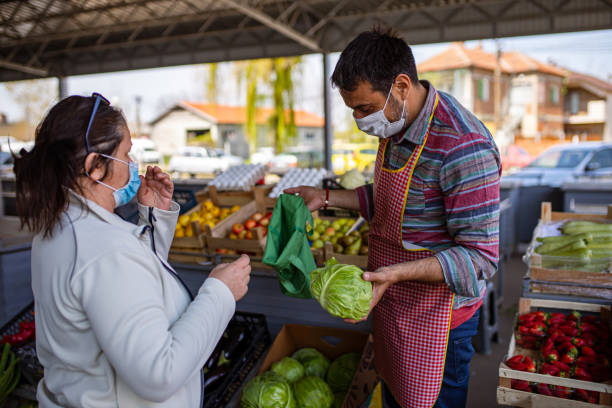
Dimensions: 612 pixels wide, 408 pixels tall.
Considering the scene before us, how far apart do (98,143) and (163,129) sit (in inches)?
1498

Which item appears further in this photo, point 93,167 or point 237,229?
point 237,229

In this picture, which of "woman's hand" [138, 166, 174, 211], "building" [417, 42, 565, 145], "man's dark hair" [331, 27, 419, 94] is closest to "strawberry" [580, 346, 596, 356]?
"man's dark hair" [331, 27, 419, 94]

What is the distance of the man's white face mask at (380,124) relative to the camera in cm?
165

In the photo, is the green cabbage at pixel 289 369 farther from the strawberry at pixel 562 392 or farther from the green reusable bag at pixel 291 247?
the strawberry at pixel 562 392

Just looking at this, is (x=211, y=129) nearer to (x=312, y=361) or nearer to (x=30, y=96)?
(x=30, y=96)

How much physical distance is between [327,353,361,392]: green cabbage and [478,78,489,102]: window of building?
102 feet

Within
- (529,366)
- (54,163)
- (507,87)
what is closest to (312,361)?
(529,366)

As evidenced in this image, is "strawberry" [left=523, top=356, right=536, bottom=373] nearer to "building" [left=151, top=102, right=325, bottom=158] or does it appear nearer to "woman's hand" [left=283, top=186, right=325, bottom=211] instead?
"woman's hand" [left=283, top=186, right=325, bottom=211]

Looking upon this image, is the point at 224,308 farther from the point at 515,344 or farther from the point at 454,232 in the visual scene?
the point at 515,344

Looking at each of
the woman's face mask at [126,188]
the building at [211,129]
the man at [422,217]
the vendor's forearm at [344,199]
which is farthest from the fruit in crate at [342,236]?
the building at [211,129]

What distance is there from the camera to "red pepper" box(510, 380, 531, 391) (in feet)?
7.14

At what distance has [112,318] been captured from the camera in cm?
109

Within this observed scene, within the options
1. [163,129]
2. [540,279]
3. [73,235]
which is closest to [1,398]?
[73,235]

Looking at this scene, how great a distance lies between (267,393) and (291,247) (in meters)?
0.77
